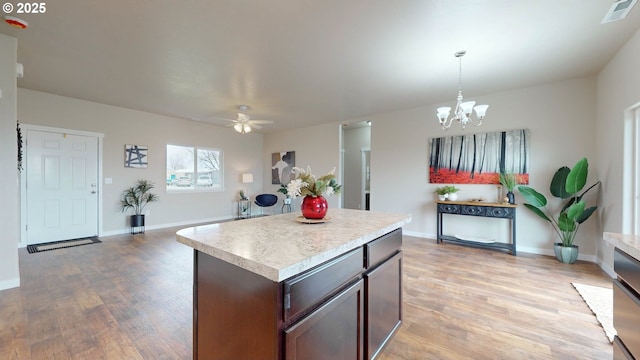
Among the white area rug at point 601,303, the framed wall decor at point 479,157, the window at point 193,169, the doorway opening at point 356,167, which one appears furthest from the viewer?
the doorway opening at point 356,167

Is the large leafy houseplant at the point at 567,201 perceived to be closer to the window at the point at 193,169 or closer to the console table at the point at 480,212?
the console table at the point at 480,212

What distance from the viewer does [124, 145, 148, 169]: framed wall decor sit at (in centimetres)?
545

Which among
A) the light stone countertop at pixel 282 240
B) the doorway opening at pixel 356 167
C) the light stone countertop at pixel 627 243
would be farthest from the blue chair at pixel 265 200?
the light stone countertop at pixel 627 243

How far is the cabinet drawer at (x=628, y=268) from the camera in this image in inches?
41.4

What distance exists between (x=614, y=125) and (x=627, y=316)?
10.8 feet

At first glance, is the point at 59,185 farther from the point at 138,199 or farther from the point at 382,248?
the point at 382,248

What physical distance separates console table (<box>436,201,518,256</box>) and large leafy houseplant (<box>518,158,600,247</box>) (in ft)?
1.00

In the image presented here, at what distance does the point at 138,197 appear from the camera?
5559mm

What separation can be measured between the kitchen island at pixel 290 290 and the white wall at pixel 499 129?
3663 millimetres

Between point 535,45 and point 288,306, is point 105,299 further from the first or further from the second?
point 535,45

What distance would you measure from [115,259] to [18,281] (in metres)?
0.96

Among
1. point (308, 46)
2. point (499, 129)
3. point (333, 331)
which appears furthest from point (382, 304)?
point (499, 129)

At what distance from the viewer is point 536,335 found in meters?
1.99

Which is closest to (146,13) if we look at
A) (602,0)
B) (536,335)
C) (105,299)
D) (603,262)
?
(105,299)
